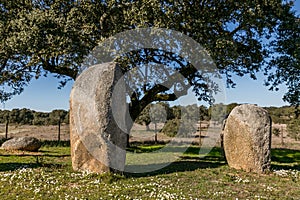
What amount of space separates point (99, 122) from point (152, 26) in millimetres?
7437

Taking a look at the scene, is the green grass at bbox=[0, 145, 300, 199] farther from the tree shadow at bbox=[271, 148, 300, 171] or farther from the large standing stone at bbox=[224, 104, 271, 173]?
the tree shadow at bbox=[271, 148, 300, 171]

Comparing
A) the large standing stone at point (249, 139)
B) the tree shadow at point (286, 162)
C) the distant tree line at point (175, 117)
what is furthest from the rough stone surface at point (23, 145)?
the tree shadow at point (286, 162)

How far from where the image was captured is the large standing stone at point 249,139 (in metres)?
12.7

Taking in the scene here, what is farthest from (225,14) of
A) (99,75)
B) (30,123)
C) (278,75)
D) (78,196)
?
(30,123)

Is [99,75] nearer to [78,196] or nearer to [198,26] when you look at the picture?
[78,196]

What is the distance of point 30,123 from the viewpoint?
170ft

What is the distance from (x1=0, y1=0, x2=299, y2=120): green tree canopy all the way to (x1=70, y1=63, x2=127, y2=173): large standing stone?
5681 mm

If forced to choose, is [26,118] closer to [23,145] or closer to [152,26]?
[23,145]

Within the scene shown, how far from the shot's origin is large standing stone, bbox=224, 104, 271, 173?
1274cm

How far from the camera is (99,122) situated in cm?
1063

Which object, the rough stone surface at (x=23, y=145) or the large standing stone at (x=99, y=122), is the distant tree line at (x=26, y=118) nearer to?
the rough stone surface at (x=23, y=145)

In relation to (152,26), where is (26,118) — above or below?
below

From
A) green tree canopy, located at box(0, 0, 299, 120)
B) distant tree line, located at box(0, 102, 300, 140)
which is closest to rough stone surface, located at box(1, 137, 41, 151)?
green tree canopy, located at box(0, 0, 299, 120)

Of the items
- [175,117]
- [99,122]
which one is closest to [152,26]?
[99,122]
